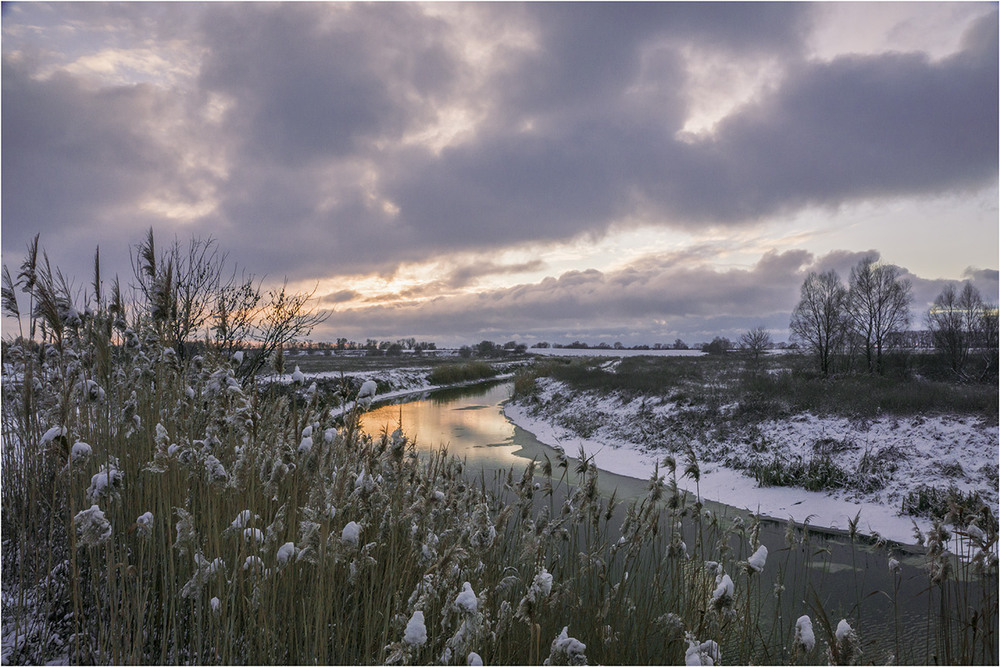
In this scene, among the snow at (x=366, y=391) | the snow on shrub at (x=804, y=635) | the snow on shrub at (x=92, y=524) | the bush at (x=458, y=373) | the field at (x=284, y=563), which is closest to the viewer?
the snow on shrub at (x=804, y=635)

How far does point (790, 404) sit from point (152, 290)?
15878 mm

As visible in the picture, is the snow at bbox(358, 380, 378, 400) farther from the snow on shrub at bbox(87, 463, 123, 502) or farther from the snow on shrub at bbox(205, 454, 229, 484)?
the snow on shrub at bbox(87, 463, 123, 502)

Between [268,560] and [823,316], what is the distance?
43.6 m

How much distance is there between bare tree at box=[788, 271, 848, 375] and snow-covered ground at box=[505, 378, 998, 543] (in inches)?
1096

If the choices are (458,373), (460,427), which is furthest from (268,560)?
(458,373)

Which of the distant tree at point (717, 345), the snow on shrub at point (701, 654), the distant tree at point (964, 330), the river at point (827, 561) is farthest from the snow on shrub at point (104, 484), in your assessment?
the distant tree at point (717, 345)

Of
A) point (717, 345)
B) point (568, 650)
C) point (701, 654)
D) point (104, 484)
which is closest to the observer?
point (701, 654)

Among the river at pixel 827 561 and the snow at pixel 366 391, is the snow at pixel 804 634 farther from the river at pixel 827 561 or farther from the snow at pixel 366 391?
the snow at pixel 366 391

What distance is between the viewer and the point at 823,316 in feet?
123

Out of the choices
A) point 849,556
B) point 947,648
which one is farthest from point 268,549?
point 849,556

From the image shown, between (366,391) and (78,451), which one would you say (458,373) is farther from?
(78,451)

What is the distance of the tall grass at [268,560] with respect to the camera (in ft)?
7.67

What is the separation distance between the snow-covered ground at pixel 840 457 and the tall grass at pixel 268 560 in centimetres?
542

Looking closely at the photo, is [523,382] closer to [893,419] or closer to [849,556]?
[893,419]
